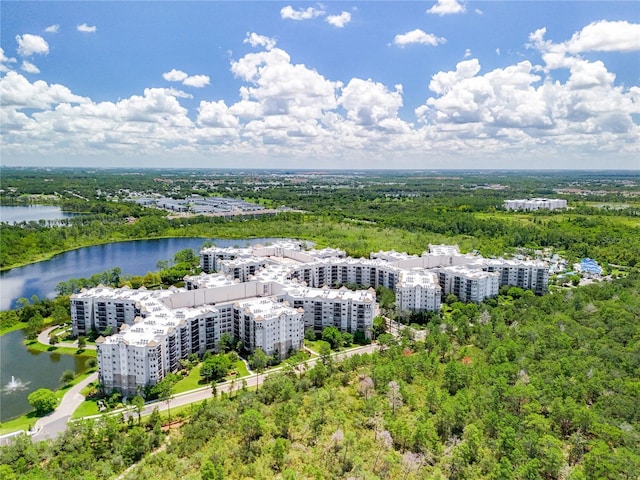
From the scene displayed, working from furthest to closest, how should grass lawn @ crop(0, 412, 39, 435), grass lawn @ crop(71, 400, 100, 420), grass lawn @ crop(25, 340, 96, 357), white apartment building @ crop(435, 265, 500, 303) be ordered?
white apartment building @ crop(435, 265, 500, 303)
grass lawn @ crop(25, 340, 96, 357)
grass lawn @ crop(71, 400, 100, 420)
grass lawn @ crop(0, 412, 39, 435)

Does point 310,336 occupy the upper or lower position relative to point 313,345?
upper

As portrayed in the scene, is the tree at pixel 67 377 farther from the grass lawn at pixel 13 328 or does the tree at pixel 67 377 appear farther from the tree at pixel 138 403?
the grass lawn at pixel 13 328

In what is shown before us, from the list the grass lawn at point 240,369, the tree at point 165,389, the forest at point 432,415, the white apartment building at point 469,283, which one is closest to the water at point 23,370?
the forest at point 432,415

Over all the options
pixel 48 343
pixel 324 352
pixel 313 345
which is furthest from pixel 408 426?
pixel 48 343

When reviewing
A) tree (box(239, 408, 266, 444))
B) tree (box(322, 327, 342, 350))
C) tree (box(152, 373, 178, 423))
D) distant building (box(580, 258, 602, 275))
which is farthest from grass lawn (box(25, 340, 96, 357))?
distant building (box(580, 258, 602, 275))

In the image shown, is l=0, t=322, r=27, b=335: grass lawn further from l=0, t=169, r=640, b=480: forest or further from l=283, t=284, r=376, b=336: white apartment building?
l=283, t=284, r=376, b=336: white apartment building

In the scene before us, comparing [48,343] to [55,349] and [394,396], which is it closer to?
[55,349]

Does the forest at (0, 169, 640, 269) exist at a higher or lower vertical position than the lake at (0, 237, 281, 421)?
higher

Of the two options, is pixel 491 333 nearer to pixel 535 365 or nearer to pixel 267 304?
pixel 535 365
